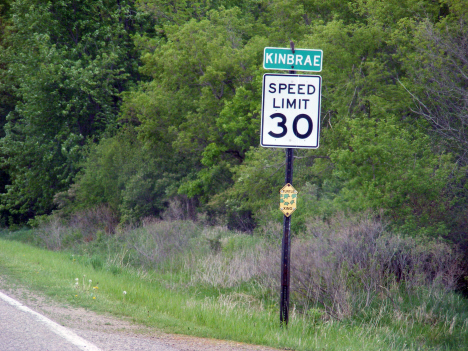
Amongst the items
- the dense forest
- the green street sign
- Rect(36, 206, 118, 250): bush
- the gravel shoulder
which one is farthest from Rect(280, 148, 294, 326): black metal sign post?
Rect(36, 206, 118, 250): bush

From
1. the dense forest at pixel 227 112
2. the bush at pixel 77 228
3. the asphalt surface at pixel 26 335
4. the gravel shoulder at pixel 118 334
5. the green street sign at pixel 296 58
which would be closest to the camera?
the asphalt surface at pixel 26 335

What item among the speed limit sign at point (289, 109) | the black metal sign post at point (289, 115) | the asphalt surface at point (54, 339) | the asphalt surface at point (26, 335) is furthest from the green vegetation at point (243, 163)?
the speed limit sign at point (289, 109)

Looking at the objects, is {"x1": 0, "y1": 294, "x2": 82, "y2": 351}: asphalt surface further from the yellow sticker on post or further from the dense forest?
the dense forest

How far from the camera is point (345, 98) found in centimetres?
1880

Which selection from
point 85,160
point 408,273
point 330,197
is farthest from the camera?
point 85,160

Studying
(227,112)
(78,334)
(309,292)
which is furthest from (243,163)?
(78,334)

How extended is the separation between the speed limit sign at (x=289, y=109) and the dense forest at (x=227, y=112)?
727 centimetres

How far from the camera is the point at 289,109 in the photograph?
6750mm

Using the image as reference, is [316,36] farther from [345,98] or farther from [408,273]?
[408,273]

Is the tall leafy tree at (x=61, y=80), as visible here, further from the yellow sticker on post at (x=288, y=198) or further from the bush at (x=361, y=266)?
the yellow sticker on post at (x=288, y=198)

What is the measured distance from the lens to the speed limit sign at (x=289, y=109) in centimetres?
671

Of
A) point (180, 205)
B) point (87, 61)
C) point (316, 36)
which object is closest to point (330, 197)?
point (316, 36)

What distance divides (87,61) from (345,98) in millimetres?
18232

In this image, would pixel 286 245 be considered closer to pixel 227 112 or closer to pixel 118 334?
pixel 118 334
